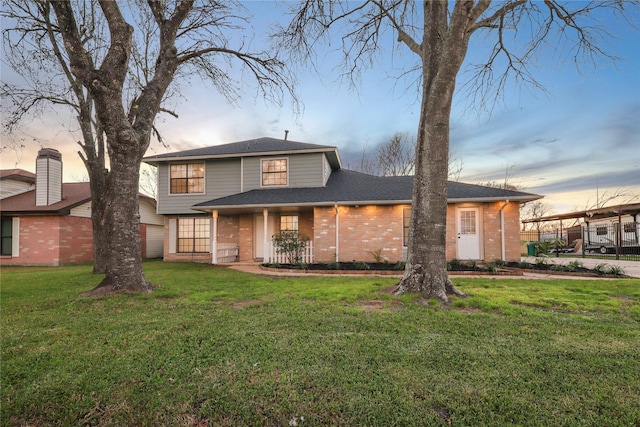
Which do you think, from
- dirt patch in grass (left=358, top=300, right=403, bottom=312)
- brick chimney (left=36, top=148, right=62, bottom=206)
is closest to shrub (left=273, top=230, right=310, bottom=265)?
dirt patch in grass (left=358, top=300, right=403, bottom=312)

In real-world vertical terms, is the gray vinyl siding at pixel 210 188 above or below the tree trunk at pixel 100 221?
above

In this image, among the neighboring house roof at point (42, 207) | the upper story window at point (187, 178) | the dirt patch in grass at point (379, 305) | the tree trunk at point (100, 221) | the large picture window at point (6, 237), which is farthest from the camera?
the upper story window at point (187, 178)

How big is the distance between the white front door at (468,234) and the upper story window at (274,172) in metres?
8.01

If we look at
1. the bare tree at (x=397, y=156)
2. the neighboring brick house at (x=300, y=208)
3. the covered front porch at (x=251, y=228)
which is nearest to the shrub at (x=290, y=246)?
the neighboring brick house at (x=300, y=208)

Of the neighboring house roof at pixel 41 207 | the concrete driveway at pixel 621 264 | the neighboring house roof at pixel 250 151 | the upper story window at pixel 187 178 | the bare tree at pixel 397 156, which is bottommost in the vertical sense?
the concrete driveway at pixel 621 264

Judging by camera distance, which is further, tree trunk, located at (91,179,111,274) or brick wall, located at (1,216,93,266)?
brick wall, located at (1,216,93,266)

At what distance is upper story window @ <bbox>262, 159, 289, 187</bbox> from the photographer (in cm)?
1385

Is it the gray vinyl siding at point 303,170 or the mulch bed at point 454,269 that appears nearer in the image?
the mulch bed at point 454,269

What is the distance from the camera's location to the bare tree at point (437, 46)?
548cm

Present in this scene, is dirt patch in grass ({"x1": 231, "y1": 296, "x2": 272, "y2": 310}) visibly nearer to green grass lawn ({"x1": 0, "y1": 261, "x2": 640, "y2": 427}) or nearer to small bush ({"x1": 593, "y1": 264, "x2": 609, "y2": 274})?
green grass lawn ({"x1": 0, "y1": 261, "x2": 640, "y2": 427})

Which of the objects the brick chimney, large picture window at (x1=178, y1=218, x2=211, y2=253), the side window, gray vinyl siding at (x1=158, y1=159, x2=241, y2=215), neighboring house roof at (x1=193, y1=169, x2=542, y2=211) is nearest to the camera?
neighboring house roof at (x1=193, y1=169, x2=542, y2=211)

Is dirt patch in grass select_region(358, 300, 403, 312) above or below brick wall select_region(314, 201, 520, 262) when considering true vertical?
below

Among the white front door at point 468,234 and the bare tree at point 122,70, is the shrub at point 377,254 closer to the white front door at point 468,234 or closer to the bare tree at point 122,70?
the white front door at point 468,234

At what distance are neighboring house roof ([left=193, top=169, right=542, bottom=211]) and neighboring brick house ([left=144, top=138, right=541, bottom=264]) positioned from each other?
0.04 meters
